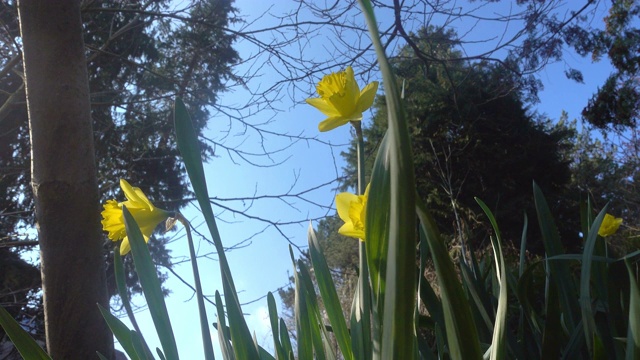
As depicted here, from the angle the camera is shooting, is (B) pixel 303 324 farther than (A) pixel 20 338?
→ Yes

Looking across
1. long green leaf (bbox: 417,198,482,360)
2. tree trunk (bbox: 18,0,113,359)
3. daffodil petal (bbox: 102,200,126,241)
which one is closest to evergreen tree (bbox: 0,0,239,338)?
tree trunk (bbox: 18,0,113,359)

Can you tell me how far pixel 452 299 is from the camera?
381 mm

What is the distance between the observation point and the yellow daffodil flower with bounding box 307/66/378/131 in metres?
0.74

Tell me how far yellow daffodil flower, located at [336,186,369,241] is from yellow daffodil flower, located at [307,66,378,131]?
10 cm

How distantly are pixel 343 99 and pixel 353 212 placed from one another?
0.16 meters

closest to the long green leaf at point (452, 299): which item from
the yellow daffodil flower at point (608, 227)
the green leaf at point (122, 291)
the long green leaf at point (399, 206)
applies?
the long green leaf at point (399, 206)

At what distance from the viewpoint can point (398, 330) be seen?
36cm

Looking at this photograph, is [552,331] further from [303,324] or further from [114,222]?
[114,222]

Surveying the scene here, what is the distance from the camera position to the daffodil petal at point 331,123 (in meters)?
0.77

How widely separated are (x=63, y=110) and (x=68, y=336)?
0.71m

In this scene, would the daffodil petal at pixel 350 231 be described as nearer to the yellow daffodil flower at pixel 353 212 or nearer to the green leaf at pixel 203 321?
the yellow daffodil flower at pixel 353 212

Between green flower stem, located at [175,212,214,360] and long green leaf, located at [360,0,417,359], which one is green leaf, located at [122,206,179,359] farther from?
long green leaf, located at [360,0,417,359]

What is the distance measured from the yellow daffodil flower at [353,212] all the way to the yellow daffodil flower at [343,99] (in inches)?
4.1

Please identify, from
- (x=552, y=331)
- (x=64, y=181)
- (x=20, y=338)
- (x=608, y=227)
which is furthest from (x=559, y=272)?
(x=64, y=181)
